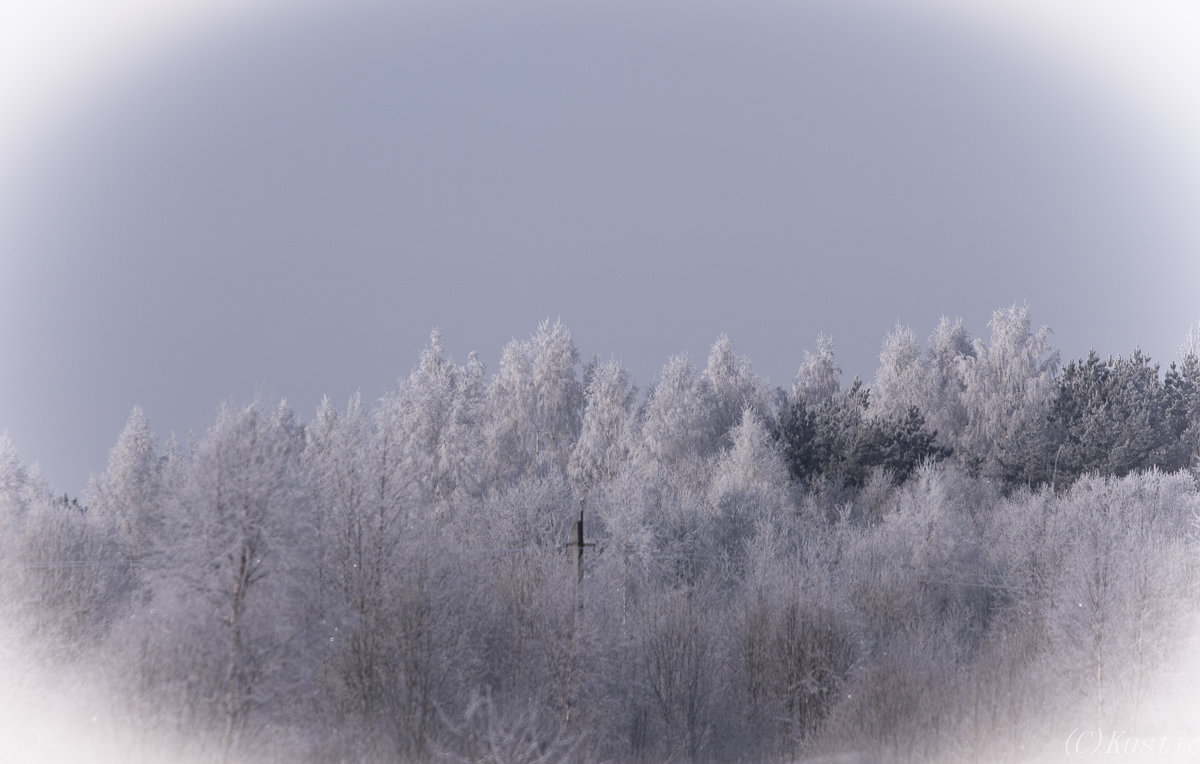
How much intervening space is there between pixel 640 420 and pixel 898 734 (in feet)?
132

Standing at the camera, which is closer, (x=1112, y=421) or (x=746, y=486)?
(x=1112, y=421)

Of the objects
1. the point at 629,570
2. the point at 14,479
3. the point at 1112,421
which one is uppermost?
the point at 1112,421

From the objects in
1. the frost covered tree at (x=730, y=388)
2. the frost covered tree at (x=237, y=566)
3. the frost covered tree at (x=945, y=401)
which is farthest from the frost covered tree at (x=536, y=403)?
the frost covered tree at (x=237, y=566)

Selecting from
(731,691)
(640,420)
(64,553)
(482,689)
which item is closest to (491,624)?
(482,689)

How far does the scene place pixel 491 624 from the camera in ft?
86.6

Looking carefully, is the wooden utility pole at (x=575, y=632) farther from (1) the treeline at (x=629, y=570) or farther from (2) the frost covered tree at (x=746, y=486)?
(2) the frost covered tree at (x=746, y=486)

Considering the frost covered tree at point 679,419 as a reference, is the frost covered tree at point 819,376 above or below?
above

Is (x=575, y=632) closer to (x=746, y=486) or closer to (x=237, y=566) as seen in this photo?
(x=237, y=566)

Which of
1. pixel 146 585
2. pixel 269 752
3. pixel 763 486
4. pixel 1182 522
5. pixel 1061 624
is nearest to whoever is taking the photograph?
pixel 269 752

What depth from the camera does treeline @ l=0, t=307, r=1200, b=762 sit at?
1733 centimetres

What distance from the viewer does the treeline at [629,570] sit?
17328 mm

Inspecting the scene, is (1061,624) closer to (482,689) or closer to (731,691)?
(731,691)

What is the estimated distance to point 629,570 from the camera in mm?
42781

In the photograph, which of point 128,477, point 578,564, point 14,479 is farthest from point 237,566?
point 128,477
